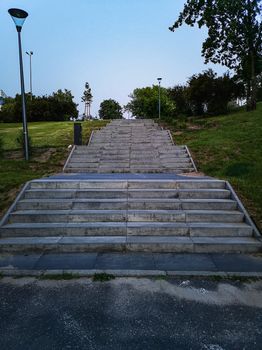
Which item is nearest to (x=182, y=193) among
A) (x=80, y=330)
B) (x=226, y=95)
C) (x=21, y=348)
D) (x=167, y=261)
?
(x=167, y=261)

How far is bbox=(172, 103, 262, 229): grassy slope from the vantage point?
290 inches

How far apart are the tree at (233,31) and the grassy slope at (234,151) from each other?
6.52 metres

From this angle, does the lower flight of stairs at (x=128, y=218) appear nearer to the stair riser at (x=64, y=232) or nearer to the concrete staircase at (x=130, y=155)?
the stair riser at (x=64, y=232)

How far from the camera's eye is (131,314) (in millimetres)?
3445

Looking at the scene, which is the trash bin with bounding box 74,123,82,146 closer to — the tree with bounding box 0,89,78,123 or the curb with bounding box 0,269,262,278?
the curb with bounding box 0,269,262,278

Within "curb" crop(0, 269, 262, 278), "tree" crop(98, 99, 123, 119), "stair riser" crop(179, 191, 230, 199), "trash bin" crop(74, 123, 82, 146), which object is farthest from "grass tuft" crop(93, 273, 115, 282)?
"tree" crop(98, 99, 123, 119)

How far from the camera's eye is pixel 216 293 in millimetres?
3916

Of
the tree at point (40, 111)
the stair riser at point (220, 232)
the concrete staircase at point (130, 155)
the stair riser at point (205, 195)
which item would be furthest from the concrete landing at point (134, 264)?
the tree at point (40, 111)

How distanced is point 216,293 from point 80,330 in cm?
179

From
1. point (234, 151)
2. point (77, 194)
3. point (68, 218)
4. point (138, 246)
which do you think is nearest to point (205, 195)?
point (138, 246)

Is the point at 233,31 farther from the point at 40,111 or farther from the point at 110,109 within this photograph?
the point at 110,109

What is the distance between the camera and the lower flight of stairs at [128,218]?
17.6 ft

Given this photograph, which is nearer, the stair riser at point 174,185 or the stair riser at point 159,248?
the stair riser at point 159,248

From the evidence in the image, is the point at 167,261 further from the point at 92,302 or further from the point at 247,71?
the point at 247,71
